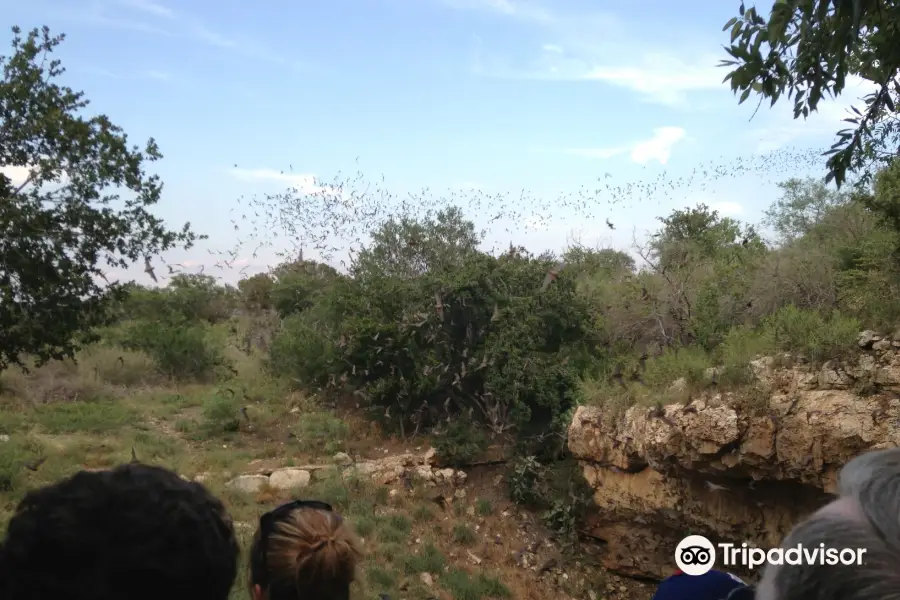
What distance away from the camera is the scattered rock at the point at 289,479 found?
914cm

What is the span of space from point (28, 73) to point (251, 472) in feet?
19.0

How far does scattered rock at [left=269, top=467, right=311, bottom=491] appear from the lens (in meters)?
9.14

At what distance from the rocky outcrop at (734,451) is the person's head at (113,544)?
6296mm

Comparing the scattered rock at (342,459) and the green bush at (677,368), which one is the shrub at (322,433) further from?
the green bush at (677,368)

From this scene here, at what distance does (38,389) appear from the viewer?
12.7 metres

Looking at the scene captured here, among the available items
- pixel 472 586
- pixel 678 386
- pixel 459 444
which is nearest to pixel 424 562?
pixel 472 586

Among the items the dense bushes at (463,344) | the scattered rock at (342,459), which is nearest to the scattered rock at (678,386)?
the dense bushes at (463,344)

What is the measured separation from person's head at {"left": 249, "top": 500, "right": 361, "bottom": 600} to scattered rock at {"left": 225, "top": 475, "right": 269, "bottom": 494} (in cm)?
738

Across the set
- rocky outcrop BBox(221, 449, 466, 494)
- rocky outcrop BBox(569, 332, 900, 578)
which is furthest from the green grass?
rocky outcrop BBox(221, 449, 466, 494)

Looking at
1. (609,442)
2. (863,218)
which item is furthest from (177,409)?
(863,218)

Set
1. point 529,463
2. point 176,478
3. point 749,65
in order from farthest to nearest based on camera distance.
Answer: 1. point 529,463
2. point 749,65
3. point 176,478

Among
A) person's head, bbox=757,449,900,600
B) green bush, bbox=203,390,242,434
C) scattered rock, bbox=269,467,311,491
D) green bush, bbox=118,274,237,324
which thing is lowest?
scattered rock, bbox=269,467,311,491

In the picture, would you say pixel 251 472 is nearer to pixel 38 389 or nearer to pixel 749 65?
pixel 38 389

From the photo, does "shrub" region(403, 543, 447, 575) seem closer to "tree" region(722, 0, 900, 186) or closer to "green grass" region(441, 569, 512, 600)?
"green grass" region(441, 569, 512, 600)
